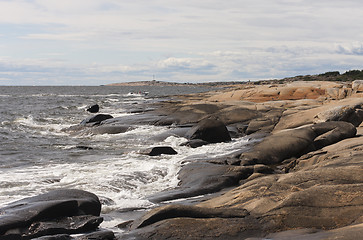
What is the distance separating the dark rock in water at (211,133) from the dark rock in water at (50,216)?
12720 millimetres

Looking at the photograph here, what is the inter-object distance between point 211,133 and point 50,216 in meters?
13.9

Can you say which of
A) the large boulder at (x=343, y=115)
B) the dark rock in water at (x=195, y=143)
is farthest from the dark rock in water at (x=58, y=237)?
the large boulder at (x=343, y=115)

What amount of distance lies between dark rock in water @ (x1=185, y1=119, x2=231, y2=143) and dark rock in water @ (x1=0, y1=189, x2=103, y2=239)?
41.7 feet

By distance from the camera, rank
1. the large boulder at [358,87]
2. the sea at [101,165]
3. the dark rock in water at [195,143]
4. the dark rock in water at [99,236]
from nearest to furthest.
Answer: the dark rock in water at [99,236]
the sea at [101,165]
the dark rock in water at [195,143]
the large boulder at [358,87]

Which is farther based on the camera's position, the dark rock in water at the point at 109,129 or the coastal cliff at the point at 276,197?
the dark rock in water at the point at 109,129

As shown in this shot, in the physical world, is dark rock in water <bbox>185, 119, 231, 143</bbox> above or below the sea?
above

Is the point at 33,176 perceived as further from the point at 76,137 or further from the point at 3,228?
the point at 76,137

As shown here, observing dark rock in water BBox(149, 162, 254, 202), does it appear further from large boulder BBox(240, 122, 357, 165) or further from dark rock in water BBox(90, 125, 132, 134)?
dark rock in water BBox(90, 125, 132, 134)

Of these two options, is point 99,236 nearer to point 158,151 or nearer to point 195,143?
point 158,151

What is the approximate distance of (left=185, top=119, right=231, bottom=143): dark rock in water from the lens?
2130 cm

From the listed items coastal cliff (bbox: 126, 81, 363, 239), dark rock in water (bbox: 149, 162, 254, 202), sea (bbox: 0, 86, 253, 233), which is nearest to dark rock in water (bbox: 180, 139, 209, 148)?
sea (bbox: 0, 86, 253, 233)

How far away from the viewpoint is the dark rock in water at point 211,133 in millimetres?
21297

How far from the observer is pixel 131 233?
755 centimetres

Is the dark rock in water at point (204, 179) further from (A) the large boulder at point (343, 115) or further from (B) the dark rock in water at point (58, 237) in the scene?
(A) the large boulder at point (343, 115)
